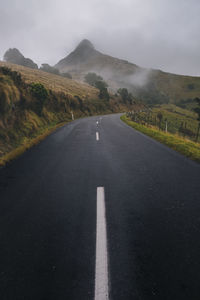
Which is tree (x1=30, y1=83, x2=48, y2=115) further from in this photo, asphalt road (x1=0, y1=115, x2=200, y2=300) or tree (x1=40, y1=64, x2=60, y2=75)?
tree (x1=40, y1=64, x2=60, y2=75)

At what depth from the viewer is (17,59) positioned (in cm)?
10806

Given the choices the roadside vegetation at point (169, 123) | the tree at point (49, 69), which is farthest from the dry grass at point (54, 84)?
the tree at point (49, 69)

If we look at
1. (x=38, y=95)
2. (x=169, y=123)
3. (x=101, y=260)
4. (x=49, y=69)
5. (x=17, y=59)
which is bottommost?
(x=169, y=123)

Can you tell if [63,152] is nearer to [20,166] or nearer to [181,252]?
[20,166]

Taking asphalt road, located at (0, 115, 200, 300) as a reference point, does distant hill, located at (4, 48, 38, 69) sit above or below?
above

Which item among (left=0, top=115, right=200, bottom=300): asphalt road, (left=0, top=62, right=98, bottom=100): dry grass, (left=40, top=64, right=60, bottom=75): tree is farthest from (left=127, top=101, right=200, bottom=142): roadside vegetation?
(left=40, top=64, right=60, bottom=75): tree

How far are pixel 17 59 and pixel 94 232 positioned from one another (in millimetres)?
129811

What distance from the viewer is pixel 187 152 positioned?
7344 mm

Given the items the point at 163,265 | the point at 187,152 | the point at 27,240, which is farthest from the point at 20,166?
the point at 187,152

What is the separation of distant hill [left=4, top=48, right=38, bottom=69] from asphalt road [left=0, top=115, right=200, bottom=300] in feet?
386

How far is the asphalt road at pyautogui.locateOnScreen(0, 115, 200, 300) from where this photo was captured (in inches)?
75.4

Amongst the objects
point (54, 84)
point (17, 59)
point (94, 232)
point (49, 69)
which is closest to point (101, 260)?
point (94, 232)

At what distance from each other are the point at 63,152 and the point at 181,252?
6.06 metres

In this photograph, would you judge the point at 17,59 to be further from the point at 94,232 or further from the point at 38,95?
the point at 94,232
